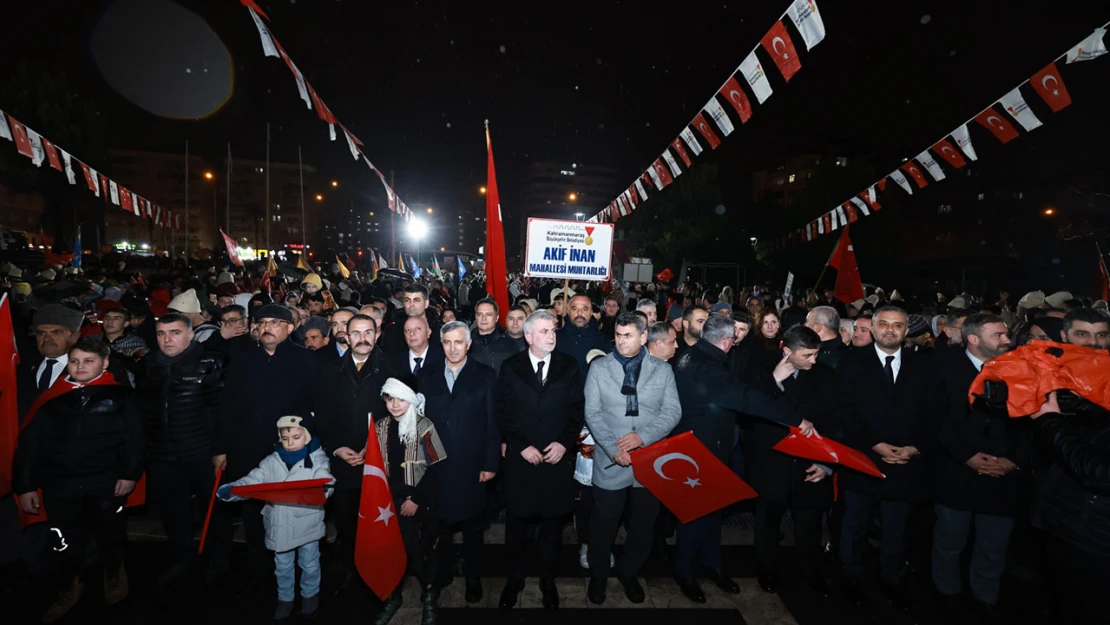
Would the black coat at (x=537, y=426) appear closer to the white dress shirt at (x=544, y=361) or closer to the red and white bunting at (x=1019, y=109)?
the white dress shirt at (x=544, y=361)

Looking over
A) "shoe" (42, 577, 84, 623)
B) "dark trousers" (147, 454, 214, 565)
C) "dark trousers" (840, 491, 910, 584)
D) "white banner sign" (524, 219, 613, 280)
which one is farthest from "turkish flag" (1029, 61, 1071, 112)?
"shoe" (42, 577, 84, 623)

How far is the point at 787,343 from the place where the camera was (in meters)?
4.63

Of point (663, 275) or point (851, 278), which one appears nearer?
point (851, 278)

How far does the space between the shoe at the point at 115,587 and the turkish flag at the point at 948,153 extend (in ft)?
45.5

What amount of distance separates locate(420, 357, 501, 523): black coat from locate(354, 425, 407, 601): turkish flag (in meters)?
0.52

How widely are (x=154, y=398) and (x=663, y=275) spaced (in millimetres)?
27021

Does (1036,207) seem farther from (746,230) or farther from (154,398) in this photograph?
(154,398)

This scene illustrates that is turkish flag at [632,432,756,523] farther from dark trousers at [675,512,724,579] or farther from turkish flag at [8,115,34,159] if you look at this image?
turkish flag at [8,115,34,159]

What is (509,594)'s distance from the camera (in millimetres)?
4688

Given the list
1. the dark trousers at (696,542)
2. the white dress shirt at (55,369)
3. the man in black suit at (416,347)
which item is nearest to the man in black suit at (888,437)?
the dark trousers at (696,542)

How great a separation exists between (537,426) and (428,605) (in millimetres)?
1640

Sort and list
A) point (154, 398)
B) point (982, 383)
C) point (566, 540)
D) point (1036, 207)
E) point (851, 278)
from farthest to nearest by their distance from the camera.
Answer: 1. point (1036, 207)
2. point (851, 278)
3. point (566, 540)
4. point (154, 398)
5. point (982, 383)

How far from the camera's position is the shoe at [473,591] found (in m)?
4.73

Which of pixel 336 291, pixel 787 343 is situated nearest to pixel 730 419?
pixel 787 343
